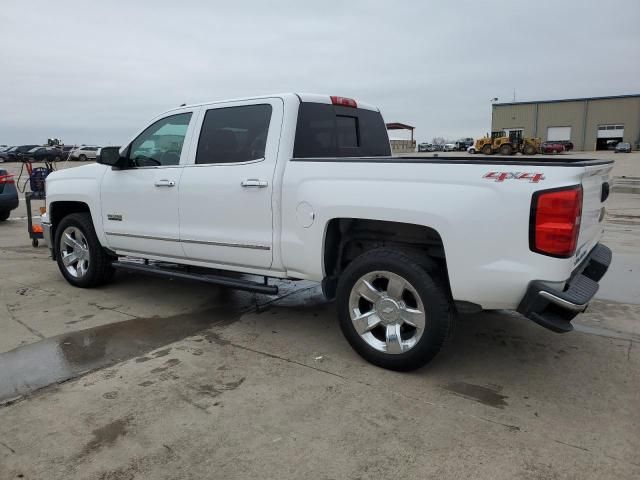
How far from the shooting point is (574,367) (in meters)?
3.81

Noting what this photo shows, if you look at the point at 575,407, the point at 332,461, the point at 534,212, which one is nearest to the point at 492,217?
the point at 534,212

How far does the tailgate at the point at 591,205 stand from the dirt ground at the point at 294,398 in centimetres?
90

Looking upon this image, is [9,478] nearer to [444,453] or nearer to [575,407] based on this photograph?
[444,453]

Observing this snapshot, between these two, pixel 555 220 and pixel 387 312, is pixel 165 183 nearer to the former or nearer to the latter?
pixel 387 312

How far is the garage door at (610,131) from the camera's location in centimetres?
6475

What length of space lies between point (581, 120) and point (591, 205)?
71.6 m

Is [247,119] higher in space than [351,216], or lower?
higher

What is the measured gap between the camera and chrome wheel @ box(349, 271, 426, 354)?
3.58 meters

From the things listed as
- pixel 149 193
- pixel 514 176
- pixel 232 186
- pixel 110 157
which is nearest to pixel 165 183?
pixel 149 193

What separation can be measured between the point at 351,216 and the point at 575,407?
1865 millimetres

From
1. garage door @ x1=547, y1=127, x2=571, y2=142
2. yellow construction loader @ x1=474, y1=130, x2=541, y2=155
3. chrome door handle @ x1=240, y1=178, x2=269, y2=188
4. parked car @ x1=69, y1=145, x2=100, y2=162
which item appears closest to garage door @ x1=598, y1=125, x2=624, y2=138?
garage door @ x1=547, y1=127, x2=571, y2=142

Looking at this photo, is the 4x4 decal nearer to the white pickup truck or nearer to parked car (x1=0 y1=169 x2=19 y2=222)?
the white pickup truck

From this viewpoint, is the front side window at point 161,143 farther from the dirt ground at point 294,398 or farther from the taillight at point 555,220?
the taillight at point 555,220

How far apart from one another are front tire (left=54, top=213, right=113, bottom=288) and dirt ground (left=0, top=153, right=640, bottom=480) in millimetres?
667
